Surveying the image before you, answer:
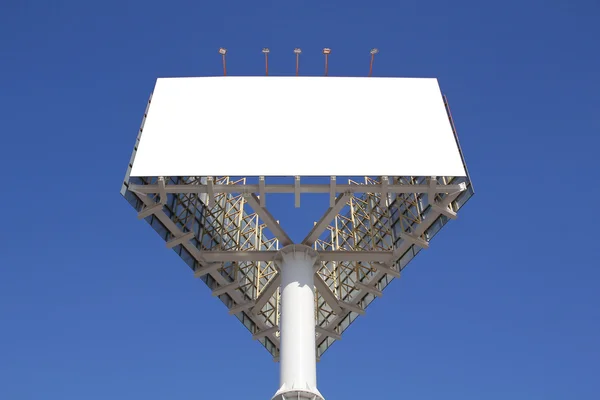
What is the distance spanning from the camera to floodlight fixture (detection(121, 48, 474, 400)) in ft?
82.4

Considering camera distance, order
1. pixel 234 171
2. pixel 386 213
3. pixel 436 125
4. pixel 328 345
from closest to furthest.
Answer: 1. pixel 234 171
2. pixel 436 125
3. pixel 386 213
4. pixel 328 345

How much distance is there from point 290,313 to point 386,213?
7823 millimetres

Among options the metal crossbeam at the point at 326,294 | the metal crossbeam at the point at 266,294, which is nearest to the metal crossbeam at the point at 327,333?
the metal crossbeam at the point at 326,294

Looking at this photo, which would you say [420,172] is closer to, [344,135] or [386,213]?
[344,135]

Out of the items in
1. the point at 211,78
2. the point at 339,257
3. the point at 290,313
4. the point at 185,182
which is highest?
the point at 211,78

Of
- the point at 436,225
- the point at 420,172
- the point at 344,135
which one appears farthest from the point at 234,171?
the point at 436,225

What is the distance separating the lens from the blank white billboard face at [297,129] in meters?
25.3

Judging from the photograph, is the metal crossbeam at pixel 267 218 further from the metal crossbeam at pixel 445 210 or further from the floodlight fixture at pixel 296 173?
the metal crossbeam at pixel 445 210

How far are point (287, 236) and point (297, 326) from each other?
3.74m

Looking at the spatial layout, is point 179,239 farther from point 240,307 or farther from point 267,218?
point 240,307

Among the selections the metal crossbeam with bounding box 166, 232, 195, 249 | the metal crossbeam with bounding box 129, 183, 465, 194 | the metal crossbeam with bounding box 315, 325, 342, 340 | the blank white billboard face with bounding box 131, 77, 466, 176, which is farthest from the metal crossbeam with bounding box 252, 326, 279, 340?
the blank white billboard face with bounding box 131, 77, 466, 176

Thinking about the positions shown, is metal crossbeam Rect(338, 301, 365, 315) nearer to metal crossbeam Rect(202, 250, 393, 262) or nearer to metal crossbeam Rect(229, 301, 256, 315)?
metal crossbeam Rect(202, 250, 393, 262)

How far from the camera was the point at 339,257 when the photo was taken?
28406mm

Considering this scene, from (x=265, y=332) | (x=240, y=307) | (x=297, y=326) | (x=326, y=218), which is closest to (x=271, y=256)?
(x=326, y=218)
